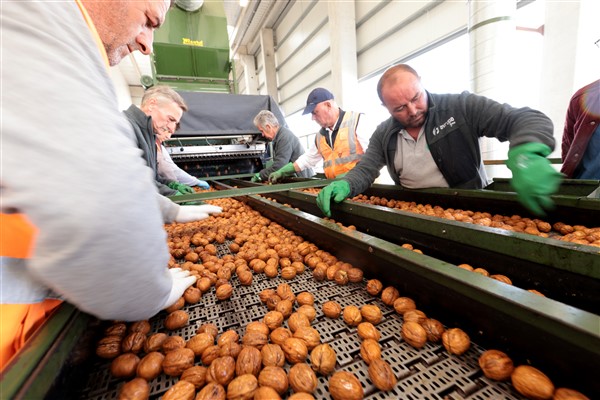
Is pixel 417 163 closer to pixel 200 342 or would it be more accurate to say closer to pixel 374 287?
pixel 374 287

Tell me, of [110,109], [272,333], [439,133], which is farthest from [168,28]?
[272,333]

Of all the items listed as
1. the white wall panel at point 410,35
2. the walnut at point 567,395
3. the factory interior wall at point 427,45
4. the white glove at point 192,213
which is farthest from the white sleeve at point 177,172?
the white wall panel at point 410,35

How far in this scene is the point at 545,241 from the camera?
40.8 inches

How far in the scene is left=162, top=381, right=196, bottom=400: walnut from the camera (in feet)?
2.63

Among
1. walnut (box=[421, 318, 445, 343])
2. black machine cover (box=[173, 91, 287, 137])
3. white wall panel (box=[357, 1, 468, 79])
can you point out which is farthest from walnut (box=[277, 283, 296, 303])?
white wall panel (box=[357, 1, 468, 79])

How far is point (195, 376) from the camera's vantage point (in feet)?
2.89

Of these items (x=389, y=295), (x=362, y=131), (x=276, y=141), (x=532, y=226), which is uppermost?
(x=276, y=141)

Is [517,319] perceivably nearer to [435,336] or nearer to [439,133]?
[435,336]

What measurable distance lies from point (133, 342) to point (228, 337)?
35 cm

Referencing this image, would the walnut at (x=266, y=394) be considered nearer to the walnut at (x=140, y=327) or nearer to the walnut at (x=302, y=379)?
the walnut at (x=302, y=379)

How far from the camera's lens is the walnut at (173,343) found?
98 centimetres

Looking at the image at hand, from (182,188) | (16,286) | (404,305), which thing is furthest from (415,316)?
(182,188)

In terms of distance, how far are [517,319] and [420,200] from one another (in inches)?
78.5

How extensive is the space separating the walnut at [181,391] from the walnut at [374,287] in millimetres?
787
